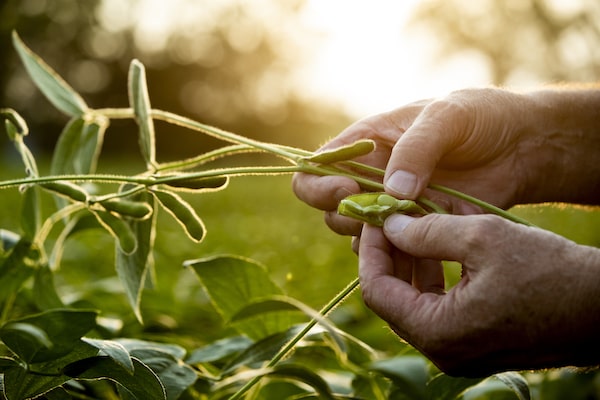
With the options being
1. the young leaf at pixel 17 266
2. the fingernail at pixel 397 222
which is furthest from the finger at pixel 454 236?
the young leaf at pixel 17 266

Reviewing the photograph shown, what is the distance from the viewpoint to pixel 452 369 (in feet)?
3.25

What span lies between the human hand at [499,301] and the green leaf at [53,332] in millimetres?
409

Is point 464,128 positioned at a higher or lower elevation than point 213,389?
higher

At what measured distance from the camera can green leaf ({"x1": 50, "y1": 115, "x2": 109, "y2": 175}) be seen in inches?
56.0

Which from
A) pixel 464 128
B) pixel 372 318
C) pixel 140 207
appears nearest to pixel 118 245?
pixel 140 207

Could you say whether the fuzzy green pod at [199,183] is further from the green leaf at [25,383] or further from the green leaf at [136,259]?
the green leaf at [25,383]

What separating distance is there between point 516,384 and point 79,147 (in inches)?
37.1

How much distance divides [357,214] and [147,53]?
24229mm

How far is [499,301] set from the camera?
2.99ft

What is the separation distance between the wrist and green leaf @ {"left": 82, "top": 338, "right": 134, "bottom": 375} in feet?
3.17

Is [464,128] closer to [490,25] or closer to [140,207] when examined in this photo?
[140,207]

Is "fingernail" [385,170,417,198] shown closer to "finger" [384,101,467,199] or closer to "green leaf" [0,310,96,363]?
"finger" [384,101,467,199]

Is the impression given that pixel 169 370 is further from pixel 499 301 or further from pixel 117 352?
pixel 499 301

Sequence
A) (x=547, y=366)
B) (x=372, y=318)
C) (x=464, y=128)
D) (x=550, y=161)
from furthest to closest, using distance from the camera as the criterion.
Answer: (x=372, y=318), (x=550, y=161), (x=464, y=128), (x=547, y=366)
